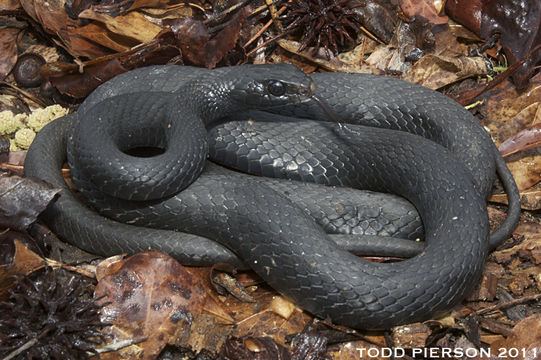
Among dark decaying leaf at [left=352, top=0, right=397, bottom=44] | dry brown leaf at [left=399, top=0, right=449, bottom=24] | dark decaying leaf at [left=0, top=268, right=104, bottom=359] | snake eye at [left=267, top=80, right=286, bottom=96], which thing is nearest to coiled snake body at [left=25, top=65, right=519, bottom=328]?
snake eye at [left=267, top=80, right=286, bottom=96]

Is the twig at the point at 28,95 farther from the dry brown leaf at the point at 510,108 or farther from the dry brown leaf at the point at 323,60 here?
the dry brown leaf at the point at 510,108

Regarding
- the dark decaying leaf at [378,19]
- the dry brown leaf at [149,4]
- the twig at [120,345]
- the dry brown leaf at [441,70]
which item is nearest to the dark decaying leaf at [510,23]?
the dry brown leaf at [441,70]

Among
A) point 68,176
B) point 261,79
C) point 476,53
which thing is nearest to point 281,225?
point 261,79

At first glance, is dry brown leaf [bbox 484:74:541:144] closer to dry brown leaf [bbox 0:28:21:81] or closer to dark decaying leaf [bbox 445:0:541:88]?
dark decaying leaf [bbox 445:0:541:88]

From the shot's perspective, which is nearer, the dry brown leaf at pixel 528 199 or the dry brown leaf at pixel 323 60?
the dry brown leaf at pixel 528 199

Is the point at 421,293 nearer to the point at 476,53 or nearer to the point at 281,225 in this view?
the point at 281,225

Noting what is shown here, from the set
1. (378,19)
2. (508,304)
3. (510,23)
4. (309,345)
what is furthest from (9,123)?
(510,23)

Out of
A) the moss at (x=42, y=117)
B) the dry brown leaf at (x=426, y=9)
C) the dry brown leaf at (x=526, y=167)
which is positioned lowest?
the moss at (x=42, y=117)
